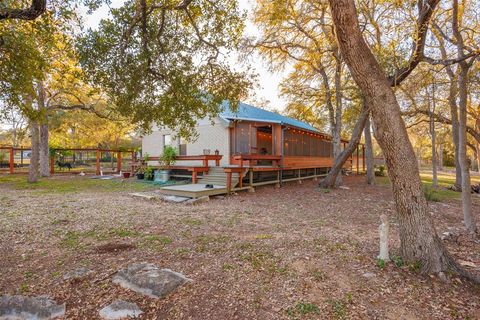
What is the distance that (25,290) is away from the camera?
3.08 meters

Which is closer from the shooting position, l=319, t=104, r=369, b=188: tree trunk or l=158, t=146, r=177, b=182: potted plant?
l=319, t=104, r=369, b=188: tree trunk

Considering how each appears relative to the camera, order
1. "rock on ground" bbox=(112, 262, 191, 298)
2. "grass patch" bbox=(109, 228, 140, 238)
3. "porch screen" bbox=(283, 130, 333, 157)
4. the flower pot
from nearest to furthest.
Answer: "rock on ground" bbox=(112, 262, 191, 298)
"grass patch" bbox=(109, 228, 140, 238)
the flower pot
"porch screen" bbox=(283, 130, 333, 157)

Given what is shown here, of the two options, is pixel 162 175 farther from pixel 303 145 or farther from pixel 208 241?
pixel 208 241

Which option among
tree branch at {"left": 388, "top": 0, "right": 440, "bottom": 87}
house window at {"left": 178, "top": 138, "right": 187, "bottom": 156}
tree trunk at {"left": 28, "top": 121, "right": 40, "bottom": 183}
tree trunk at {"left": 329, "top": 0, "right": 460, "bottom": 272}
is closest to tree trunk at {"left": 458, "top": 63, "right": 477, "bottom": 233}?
tree branch at {"left": 388, "top": 0, "right": 440, "bottom": 87}

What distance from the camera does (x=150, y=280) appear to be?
3143 mm

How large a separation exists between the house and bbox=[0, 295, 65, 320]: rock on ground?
7.90m

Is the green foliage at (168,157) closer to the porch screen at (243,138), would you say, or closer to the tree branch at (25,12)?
the porch screen at (243,138)

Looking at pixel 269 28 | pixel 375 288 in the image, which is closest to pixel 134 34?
pixel 375 288

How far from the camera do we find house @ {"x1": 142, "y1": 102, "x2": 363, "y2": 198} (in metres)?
12.3

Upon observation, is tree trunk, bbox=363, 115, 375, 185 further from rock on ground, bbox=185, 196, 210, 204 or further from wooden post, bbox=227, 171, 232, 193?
rock on ground, bbox=185, 196, 210, 204

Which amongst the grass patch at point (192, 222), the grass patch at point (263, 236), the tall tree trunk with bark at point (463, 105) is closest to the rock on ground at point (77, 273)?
the grass patch at point (192, 222)

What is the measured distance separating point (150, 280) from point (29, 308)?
3.82 ft

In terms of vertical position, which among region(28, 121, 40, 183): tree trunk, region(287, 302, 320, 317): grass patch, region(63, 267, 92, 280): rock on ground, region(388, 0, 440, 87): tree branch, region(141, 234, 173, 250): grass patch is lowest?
region(287, 302, 320, 317): grass patch

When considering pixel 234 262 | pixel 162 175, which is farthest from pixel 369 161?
pixel 234 262
